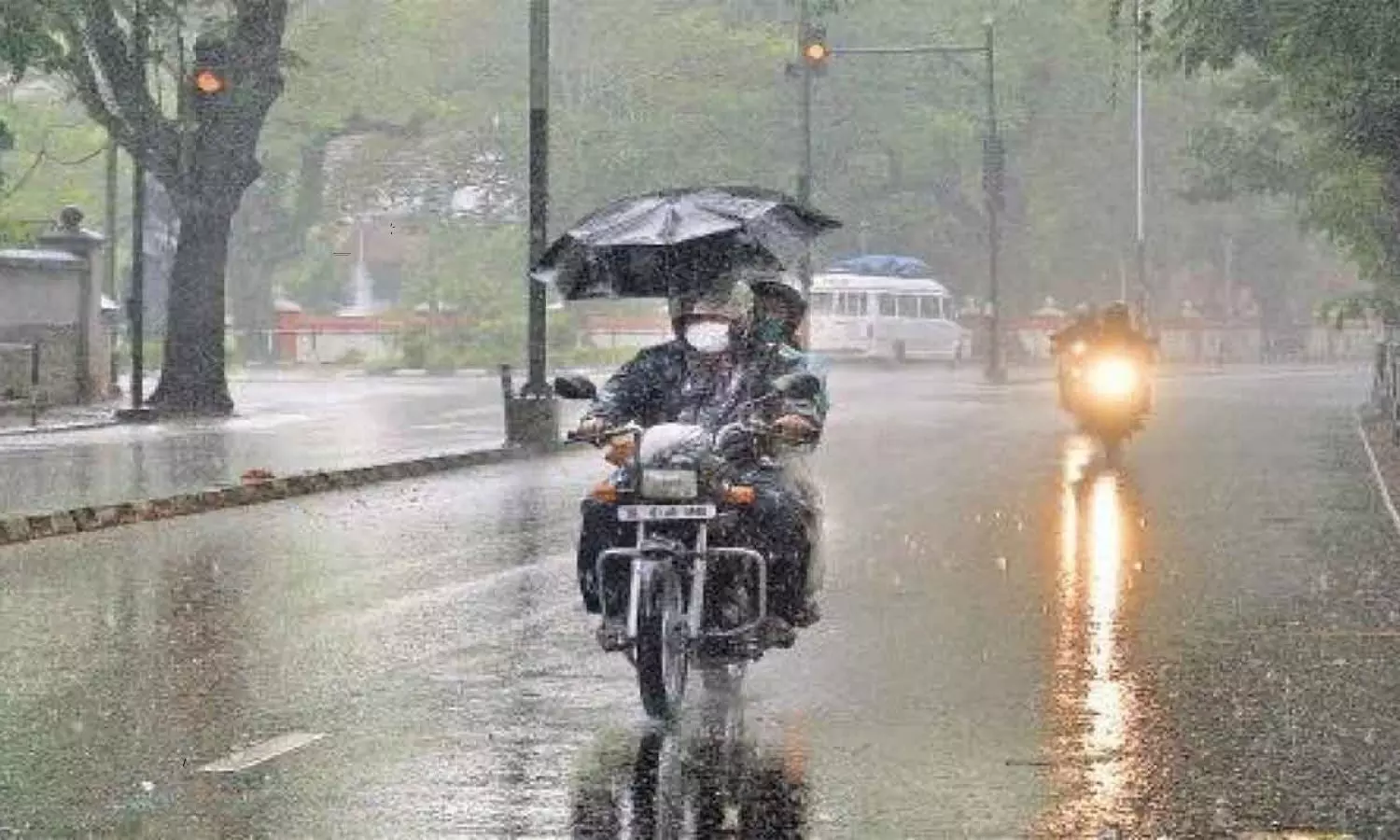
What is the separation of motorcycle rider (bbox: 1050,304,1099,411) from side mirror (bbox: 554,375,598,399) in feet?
62.1

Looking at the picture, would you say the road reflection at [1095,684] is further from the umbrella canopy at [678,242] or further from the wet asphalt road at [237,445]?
the wet asphalt road at [237,445]

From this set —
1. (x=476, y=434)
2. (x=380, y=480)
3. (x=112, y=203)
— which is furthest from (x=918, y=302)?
(x=380, y=480)

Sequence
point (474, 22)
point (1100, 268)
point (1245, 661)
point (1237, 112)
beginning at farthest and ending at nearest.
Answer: point (1100, 268), point (474, 22), point (1237, 112), point (1245, 661)

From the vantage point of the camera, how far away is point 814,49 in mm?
40750

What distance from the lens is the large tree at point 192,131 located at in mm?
34219

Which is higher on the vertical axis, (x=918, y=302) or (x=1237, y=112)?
(x=1237, y=112)

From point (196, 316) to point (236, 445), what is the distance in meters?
8.44

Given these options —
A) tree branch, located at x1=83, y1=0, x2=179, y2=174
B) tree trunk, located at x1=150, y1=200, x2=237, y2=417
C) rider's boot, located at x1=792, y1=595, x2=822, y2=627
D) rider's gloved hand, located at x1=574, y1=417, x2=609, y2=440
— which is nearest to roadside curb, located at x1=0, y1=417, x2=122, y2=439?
tree trunk, located at x1=150, y1=200, x2=237, y2=417

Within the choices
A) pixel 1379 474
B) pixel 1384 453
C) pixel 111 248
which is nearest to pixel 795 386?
pixel 1379 474

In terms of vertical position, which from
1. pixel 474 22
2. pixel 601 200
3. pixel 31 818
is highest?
pixel 474 22

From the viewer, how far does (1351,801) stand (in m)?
7.65

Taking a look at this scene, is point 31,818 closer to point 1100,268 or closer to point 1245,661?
point 1245,661

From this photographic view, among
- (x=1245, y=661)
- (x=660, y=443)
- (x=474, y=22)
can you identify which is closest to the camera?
(x=660, y=443)

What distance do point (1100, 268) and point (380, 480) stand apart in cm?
6275
